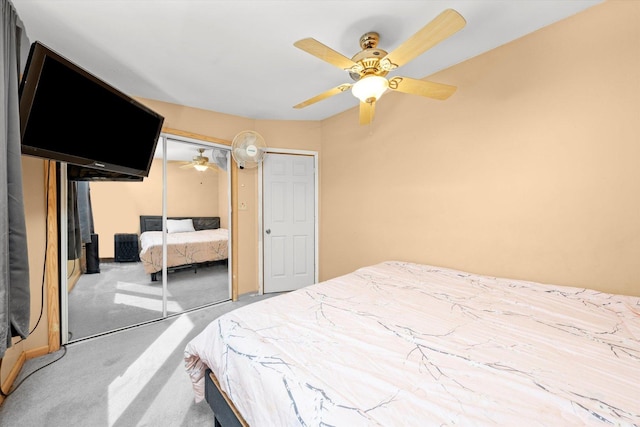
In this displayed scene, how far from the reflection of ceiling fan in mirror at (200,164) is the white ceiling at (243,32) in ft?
3.01

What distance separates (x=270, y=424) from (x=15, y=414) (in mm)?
1829

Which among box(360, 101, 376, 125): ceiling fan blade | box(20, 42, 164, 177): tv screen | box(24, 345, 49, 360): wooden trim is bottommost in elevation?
box(24, 345, 49, 360): wooden trim

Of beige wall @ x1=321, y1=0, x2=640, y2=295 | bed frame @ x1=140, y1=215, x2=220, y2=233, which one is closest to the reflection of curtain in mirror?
bed frame @ x1=140, y1=215, x2=220, y2=233

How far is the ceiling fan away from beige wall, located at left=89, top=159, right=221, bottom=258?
86.7 inches

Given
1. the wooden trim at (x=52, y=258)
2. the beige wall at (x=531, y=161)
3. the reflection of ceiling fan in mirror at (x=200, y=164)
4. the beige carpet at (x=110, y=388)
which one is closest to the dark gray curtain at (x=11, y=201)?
the beige carpet at (x=110, y=388)

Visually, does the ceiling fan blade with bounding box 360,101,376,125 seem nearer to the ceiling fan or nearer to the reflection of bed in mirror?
the ceiling fan

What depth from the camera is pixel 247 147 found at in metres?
3.13

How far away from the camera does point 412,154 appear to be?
249 centimetres

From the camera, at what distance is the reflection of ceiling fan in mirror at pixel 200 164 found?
10.4 ft

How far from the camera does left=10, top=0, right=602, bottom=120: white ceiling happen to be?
1.51 m

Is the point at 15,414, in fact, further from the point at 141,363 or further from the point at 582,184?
the point at 582,184

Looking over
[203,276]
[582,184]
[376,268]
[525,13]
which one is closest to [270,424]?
[376,268]

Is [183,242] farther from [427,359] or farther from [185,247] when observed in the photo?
[427,359]

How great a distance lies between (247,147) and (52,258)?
84.0 inches
